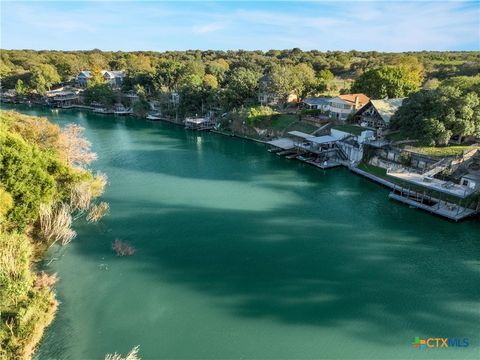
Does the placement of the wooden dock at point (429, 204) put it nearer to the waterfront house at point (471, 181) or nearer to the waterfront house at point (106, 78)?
the waterfront house at point (471, 181)

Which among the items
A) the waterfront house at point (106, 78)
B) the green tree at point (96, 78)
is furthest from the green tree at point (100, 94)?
the waterfront house at point (106, 78)

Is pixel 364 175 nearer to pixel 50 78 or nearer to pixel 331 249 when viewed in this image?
pixel 331 249

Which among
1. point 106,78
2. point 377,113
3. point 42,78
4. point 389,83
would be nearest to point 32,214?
point 377,113

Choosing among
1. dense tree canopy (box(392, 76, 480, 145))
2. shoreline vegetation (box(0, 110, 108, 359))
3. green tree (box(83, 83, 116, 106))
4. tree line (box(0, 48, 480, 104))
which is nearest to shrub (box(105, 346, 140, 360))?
shoreline vegetation (box(0, 110, 108, 359))

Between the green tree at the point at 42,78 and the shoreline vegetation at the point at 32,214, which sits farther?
the green tree at the point at 42,78

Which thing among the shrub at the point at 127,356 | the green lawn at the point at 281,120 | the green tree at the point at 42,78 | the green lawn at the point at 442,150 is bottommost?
the shrub at the point at 127,356

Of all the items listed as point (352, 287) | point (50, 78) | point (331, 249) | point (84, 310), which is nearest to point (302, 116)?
point (331, 249)
